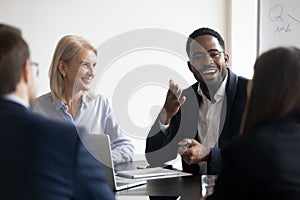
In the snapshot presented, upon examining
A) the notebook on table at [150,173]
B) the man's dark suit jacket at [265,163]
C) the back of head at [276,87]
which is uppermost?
the back of head at [276,87]

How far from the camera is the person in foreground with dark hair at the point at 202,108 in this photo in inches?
91.5

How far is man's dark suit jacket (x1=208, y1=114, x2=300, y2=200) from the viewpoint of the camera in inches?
47.7

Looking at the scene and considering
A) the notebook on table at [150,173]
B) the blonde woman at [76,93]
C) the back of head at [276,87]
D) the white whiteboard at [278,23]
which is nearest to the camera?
the back of head at [276,87]

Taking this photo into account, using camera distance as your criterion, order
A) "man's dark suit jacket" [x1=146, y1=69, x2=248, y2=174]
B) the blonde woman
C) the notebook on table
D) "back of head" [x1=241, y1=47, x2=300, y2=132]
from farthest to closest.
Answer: the blonde woman → "man's dark suit jacket" [x1=146, y1=69, x2=248, y2=174] → the notebook on table → "back of head" [x1=241, y1=47, x2=300, y2=132]

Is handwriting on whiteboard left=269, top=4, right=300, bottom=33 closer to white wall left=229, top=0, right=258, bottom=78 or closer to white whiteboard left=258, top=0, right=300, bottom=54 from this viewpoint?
white whiteboard left=258, top=0, right=300, bottom=54

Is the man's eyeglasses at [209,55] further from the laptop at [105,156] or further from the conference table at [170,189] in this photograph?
the laptop at [105,156]

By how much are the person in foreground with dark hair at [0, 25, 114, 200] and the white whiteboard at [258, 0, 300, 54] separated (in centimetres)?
242

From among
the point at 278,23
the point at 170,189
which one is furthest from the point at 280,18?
the point at 170,189

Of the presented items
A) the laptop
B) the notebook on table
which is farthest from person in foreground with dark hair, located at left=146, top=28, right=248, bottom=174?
the laptop

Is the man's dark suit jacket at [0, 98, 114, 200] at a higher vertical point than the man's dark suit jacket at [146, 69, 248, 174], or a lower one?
higher

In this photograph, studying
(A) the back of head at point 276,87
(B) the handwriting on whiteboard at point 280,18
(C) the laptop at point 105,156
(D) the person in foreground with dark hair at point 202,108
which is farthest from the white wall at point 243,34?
(A) the back of head at point 276,87


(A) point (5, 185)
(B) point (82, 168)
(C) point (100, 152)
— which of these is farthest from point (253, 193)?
(C) point (100, 152)

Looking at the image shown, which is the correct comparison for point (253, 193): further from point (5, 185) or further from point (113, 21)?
point (113, 21)

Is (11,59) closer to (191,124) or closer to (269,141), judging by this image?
(269,141)
